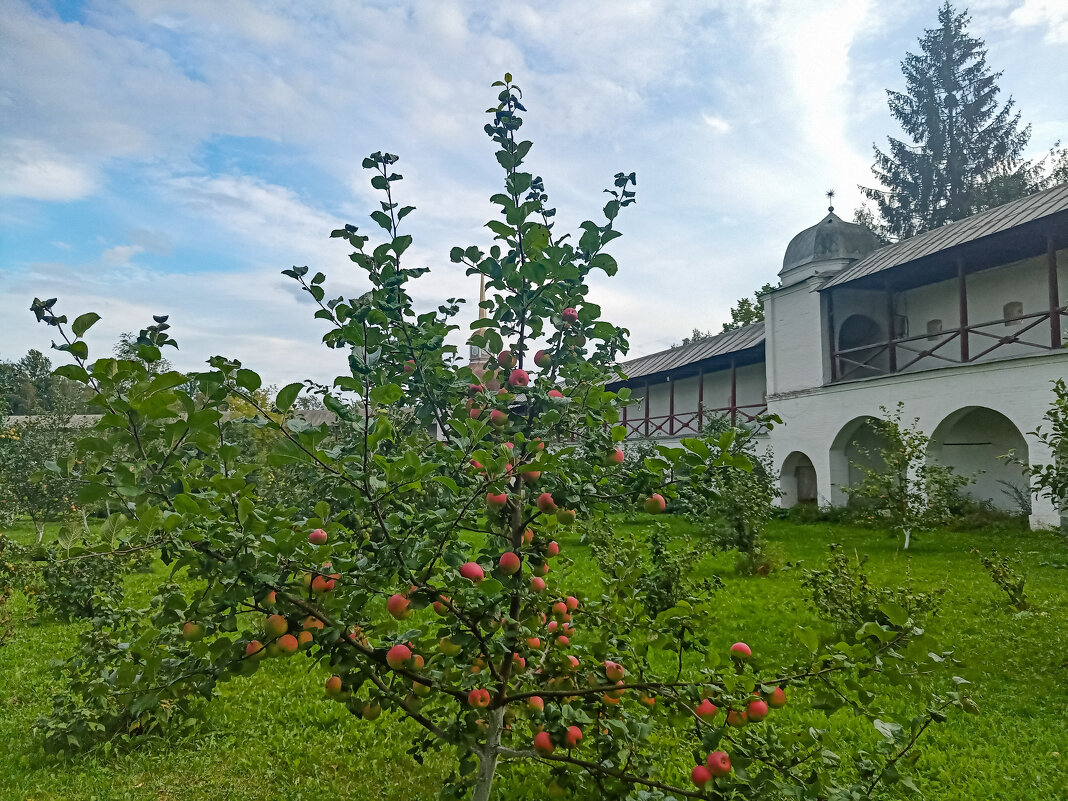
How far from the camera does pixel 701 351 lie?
1836cm

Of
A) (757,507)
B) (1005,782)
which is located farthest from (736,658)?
(757,507)

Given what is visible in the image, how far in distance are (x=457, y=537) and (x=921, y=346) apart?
590 inches

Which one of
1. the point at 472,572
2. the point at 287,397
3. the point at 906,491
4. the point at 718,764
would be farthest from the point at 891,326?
the point at 287,397

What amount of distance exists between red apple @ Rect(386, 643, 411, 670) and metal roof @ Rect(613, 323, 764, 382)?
1428 cm

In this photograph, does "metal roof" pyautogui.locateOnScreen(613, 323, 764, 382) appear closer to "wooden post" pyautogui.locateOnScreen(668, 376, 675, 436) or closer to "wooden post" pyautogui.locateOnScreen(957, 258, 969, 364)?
"wooden post" pyautogui.locateOnScreen(668, 376, 675, 436)

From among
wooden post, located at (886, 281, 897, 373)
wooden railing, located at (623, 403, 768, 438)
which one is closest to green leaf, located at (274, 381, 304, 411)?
wooden post, located at (886, 281, 897, 373)

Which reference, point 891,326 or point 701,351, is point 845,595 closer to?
point 891,326

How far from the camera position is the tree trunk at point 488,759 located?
2006 mm

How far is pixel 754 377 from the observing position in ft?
57.7

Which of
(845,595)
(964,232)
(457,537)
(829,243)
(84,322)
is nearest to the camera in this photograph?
(84,322)

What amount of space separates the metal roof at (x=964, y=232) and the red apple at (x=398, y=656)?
490 inches

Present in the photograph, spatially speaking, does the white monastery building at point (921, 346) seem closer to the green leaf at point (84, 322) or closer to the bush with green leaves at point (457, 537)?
the bush with green leaves at point (457, 537)

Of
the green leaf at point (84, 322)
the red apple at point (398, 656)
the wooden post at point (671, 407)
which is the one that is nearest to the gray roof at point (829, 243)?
the wooden post at point (671, 407)

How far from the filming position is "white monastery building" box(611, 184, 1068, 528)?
1059 centimetres
